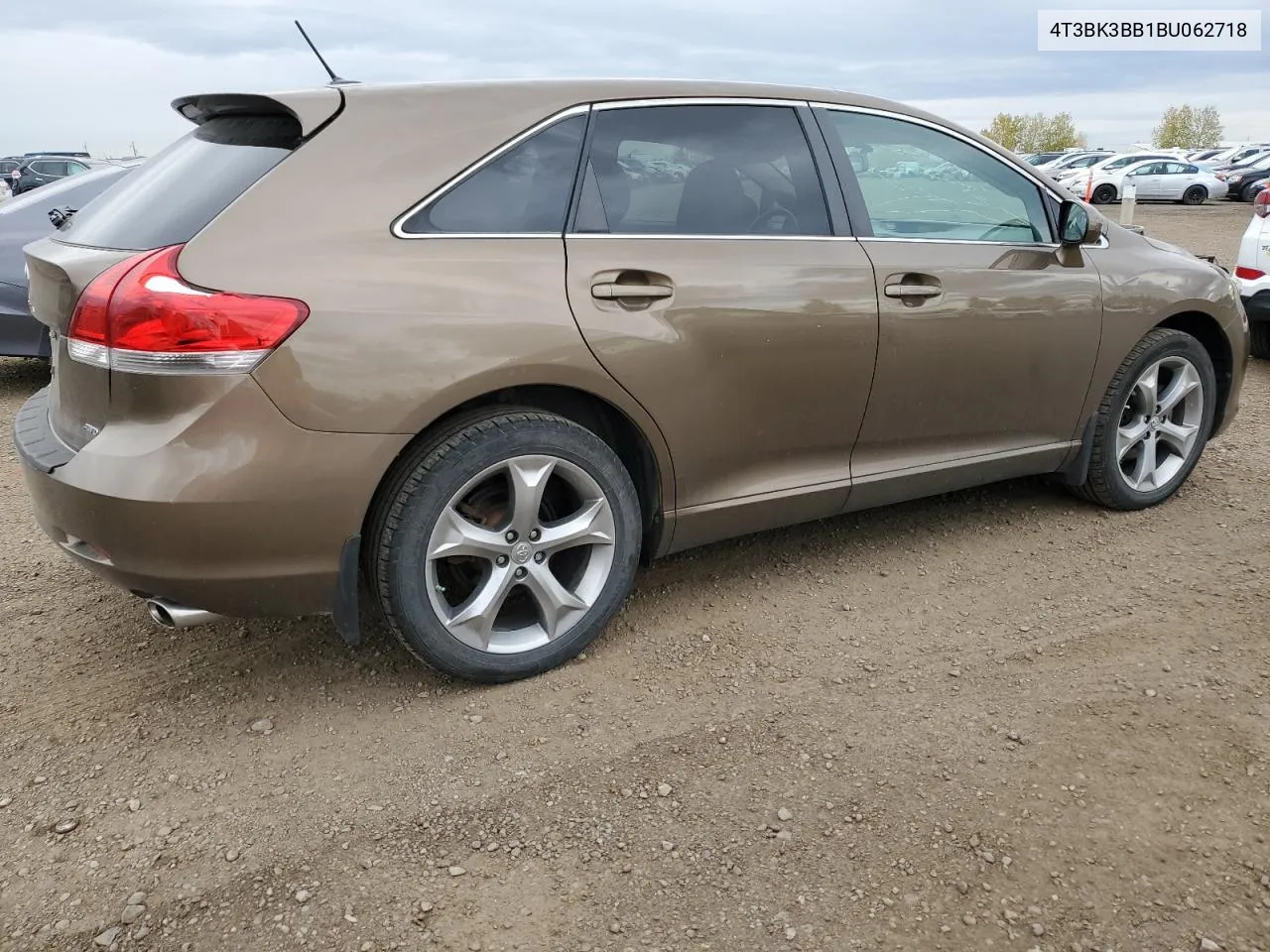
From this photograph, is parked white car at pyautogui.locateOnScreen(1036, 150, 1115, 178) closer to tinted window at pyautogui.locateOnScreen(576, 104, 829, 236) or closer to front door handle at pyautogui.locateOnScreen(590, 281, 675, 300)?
tinted window at pyautogui.locateOnScreen(576, 104, 829, 236)

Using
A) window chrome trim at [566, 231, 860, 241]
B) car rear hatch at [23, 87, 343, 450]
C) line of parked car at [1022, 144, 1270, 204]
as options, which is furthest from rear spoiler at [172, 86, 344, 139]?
line of parked car at [1022, 144, 1270, 204]

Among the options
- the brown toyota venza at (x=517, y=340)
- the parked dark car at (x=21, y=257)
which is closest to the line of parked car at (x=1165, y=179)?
the parked dark car at (x=21, y=257)

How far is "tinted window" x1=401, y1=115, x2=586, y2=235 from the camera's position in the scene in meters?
2.68

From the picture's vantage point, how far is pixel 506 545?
279cm

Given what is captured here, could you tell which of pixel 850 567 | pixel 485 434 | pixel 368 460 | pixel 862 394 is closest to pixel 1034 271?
pixel 862 394

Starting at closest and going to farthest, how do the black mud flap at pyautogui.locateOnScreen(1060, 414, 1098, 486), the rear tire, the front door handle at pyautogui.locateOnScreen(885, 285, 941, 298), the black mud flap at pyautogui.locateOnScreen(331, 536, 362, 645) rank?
the black mud flap at pyautogui.locateOnScreen(331, 536, 362, 645) → the front door handle at pyautogui.locateOnScreen(885, 285, 941, 298) → the black mud flap at pyautogui.locateOnScreen(1060, 414, 1098, 486) → the rear tire

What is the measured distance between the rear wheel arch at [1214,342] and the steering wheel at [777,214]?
1.93 metres

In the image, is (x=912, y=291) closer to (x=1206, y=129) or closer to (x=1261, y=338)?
(x=1261, y=338)

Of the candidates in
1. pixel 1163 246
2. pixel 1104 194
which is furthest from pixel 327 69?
pixel 1104 194

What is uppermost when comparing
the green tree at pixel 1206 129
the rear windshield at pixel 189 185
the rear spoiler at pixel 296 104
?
the rear spoiler at pixel 296 104

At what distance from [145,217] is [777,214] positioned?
183 cm

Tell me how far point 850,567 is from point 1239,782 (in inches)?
59.9

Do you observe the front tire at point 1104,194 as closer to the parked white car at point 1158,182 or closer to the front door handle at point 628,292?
the parked white car at point 1158,182

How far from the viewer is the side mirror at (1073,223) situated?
12.4 feet
